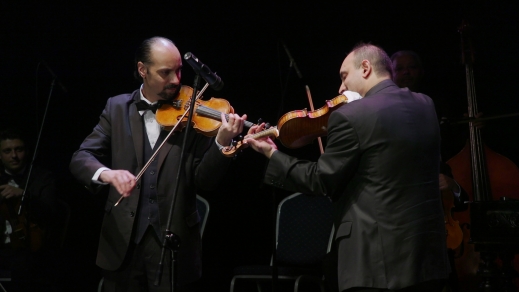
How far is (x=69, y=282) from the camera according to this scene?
495cm

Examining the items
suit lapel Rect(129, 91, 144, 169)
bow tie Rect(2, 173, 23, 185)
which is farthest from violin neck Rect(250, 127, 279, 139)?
bow tie Rect(2, 173, 23, 185)

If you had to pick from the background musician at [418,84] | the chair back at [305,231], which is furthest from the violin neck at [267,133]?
Answer: the chair back at [305,231]

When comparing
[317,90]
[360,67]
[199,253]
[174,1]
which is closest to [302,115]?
[360,67]

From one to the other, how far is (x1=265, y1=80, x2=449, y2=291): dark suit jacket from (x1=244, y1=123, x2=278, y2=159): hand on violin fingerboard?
8.7 inches

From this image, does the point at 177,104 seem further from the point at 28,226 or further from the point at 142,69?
the point at 28,226

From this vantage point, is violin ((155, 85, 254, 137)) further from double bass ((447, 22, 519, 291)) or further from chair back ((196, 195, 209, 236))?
double bass ((447, 22, 519, 291))

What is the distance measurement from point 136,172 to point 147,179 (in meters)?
0.06

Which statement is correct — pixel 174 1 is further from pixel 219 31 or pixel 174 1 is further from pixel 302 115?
pixel 302 115

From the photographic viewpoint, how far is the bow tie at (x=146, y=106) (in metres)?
3.02

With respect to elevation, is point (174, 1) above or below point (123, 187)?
above

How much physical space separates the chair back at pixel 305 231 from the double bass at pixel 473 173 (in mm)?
839

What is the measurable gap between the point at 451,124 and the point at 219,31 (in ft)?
6.02

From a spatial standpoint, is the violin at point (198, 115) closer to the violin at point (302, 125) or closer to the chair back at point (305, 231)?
the violin at point (302, 125)

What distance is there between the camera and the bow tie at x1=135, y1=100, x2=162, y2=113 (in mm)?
3016
